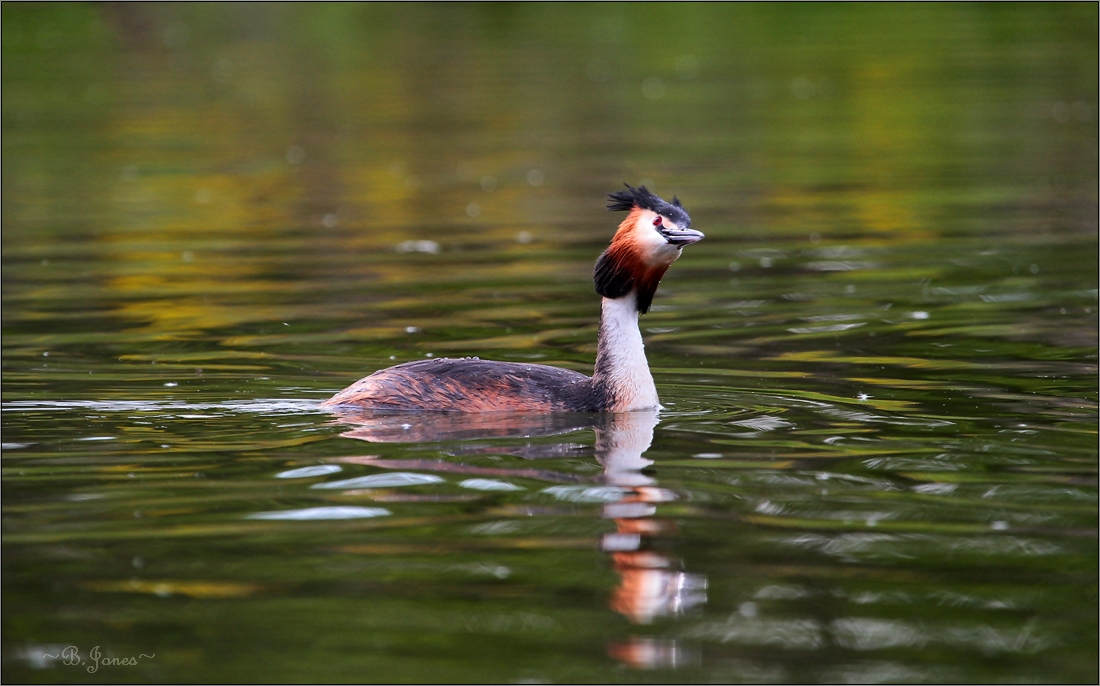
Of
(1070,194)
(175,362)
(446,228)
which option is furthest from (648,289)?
(1070,194)

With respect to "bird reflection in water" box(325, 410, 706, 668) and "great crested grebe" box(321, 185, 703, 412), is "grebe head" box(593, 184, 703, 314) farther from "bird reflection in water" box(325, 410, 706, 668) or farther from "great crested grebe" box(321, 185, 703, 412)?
"bird reflection in water" box(325, 410, 706, 668)

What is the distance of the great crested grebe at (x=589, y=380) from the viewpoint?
9.84m

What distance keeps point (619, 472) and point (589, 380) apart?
1598 millimetres

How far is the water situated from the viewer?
638 centimetres

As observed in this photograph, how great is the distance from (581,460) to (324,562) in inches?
80.9

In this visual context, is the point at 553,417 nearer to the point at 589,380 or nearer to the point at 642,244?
the point at 589,380

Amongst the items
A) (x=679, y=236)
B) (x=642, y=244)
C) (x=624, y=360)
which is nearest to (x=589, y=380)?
(x=624, y=360)

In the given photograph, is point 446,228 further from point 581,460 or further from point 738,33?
point 738,33

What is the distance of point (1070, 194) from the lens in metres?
19.5

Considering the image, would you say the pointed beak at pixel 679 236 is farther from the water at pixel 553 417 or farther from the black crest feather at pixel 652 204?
the water at pixel 553 417

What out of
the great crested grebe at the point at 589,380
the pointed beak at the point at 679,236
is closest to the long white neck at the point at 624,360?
the great crested grebe at the point at 589,380

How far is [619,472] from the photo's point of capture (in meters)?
8.57

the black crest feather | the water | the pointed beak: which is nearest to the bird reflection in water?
the water

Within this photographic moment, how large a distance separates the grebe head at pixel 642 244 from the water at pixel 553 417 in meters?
0.81
